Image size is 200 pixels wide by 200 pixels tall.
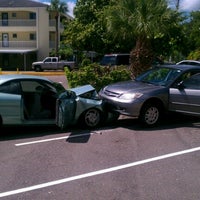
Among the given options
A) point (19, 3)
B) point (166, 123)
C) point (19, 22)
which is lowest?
point (166, 123)

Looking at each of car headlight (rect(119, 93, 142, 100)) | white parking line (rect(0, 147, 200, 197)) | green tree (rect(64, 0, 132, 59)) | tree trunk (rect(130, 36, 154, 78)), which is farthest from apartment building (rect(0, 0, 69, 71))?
white parking line (rect(0, 147, 200, 197))

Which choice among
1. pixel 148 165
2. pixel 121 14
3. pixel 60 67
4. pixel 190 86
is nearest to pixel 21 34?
pixel 60 67

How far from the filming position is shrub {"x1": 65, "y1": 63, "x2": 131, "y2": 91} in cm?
1392

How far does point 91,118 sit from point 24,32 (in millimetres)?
42116

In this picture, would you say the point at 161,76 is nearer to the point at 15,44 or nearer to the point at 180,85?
the point at 180,85

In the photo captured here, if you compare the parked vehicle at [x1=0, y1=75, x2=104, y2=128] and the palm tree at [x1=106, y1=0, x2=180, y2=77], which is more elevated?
the palm tree at [x1=106, y1=0, x2=180, y2=77]

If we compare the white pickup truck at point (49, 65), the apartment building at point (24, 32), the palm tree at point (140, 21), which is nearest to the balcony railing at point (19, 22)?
the apartment building at point (24, 32)

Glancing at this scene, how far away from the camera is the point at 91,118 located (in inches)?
366

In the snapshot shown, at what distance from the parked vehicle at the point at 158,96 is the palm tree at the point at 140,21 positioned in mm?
4932

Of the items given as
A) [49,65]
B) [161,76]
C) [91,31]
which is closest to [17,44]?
[49,65]

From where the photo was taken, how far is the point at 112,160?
22.1 feet

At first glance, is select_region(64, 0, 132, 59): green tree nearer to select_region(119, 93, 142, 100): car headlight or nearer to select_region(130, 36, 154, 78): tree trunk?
select_region(130, 36, 154, 78): tree trunk

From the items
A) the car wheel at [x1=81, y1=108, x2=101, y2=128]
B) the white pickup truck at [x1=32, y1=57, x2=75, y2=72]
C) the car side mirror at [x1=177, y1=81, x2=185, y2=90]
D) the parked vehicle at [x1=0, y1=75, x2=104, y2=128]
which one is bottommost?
the white pickup truck at [x1=32, y1=57, x2=75, y2=72]

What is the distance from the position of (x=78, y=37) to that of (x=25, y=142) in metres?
25.9
